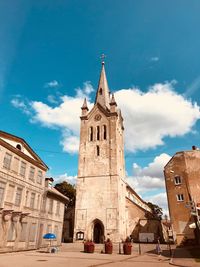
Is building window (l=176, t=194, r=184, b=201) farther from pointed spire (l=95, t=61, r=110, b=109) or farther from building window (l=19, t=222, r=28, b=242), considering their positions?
pointed spire (l=95, t=61, r=110, b=109)

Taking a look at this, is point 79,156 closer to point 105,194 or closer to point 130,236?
point 105,194

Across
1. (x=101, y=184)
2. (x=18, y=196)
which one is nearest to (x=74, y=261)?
(x=18, y=196)

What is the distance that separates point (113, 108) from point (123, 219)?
845 inches

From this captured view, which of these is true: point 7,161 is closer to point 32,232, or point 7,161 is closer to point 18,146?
point 18,146

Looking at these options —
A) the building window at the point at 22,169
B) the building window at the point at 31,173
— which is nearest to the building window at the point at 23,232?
the building window at the point at 31,173

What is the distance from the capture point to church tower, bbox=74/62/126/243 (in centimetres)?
3653

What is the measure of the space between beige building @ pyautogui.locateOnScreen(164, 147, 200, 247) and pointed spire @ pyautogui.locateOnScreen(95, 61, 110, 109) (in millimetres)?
19662

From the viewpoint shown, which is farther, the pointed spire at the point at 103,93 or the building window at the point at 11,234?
the pointed spire at the point at 103,93

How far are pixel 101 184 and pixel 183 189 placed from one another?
1356 centimetres

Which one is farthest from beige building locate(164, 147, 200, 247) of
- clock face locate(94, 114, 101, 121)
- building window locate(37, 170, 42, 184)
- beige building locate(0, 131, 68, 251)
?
building window locate(37, 170, 42, 184)

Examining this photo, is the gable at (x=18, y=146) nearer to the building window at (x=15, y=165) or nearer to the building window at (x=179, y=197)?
the building window at (x=15, y=165)

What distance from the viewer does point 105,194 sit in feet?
126

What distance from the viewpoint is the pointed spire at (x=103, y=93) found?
49.5 m

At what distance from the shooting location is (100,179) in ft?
131
